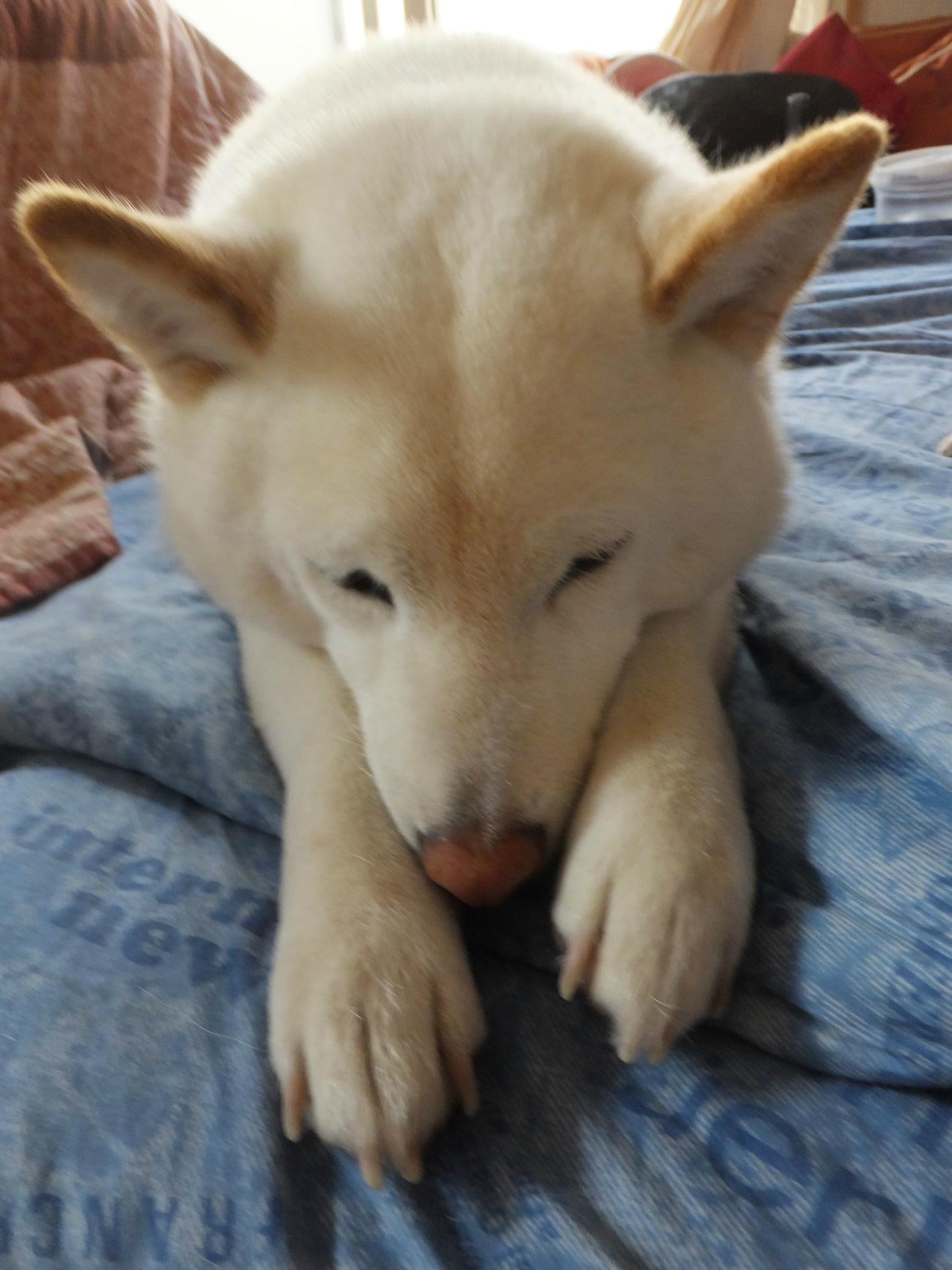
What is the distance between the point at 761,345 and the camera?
92 centimetres

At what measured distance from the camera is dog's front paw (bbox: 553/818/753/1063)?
0.66 meters

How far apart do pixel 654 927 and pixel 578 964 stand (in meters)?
0.07

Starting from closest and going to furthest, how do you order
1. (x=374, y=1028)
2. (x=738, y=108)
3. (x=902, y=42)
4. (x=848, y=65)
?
(x=374, y=1028) → (x=738, y=108) → (x=848, y=65) → (x=902, y=42)

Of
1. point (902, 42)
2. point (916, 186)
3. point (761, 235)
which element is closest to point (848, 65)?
point (902, 42)

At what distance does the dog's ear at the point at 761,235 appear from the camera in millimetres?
705

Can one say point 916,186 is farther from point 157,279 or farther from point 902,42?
point 157,279

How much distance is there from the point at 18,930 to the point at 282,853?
0.78 feet

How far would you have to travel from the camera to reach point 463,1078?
0.67 m

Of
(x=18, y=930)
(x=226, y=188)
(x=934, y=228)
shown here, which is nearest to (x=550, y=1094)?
(x=18, y=930)

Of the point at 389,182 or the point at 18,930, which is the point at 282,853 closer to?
the point at 18,930

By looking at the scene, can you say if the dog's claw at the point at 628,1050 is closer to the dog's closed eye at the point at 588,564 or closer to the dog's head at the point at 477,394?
the dog's head at the point at 477,394

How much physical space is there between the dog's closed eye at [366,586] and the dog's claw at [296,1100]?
379 millimetres

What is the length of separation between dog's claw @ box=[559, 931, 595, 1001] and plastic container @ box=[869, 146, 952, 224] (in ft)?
10.5

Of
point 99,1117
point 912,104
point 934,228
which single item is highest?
point 912,104
